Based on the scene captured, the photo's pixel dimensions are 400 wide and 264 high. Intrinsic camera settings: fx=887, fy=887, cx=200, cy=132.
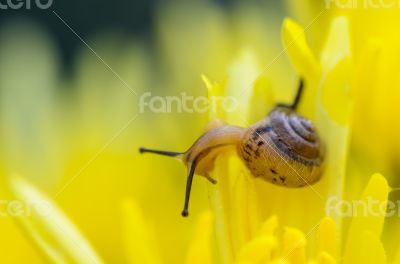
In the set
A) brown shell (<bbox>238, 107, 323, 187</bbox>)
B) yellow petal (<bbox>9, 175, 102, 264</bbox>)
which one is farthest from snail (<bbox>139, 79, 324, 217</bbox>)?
yellow petal (<bbox>9, 175, 102, 264</bbox>)

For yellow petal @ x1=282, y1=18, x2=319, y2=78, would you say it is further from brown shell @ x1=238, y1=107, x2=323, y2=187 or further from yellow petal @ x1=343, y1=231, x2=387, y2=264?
yellow petal @ x1=343, y1=231, x2=387, y2=264

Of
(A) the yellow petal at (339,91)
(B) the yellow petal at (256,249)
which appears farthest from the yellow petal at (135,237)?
(A) the yellow petal at (339,91)

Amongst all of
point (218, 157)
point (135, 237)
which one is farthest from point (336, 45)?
point (135, 237)

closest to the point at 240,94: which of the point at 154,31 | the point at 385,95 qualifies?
the point at 385,95

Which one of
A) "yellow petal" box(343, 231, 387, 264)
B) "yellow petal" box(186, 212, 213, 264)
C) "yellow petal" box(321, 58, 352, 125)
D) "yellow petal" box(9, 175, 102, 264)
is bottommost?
"yellow petal" box(9, 175, 102, 264)

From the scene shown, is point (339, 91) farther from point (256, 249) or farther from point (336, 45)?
point (256, 249)

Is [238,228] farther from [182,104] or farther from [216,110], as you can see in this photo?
[182,104]
